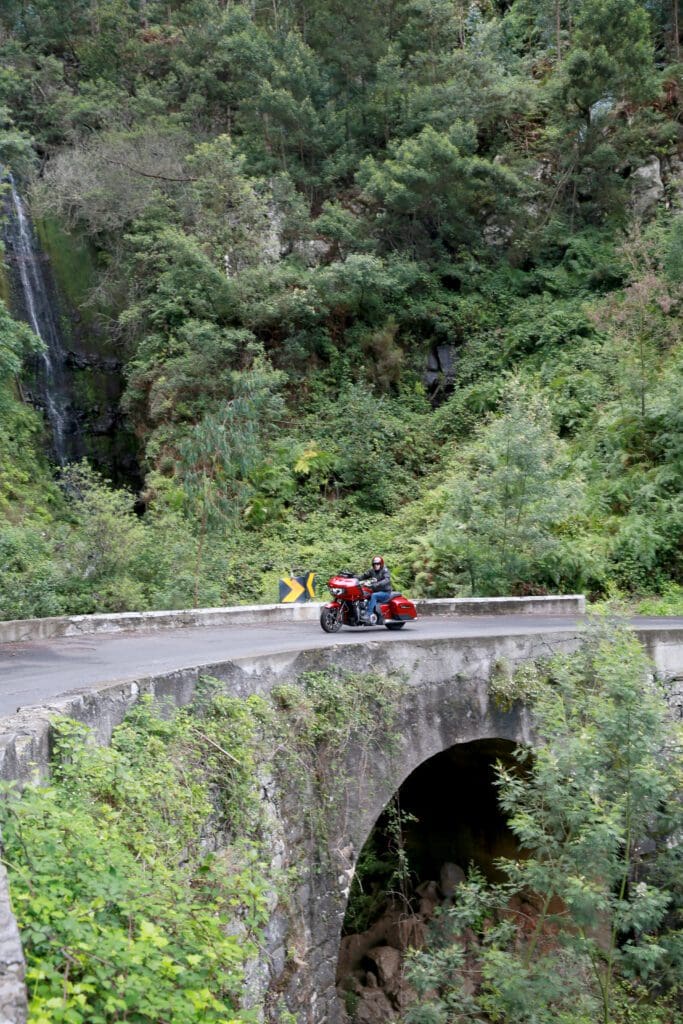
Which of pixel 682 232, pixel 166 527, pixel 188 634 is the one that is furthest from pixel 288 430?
pixel 188 634

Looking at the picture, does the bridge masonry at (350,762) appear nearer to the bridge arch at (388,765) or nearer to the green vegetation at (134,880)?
the bridge arch at (388,765)

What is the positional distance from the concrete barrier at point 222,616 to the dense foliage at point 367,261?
153 centimetres

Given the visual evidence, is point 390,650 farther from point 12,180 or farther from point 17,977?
point 12,180

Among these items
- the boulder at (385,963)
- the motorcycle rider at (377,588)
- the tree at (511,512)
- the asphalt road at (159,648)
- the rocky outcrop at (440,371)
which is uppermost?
the rocky outcrop at (440,371)

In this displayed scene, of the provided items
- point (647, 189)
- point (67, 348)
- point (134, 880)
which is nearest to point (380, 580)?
point (134, 880)

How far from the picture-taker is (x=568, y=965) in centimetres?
945

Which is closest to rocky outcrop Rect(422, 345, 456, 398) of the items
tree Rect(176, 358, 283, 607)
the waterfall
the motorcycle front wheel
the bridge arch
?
tree Rect(176, 358, 283, 607)

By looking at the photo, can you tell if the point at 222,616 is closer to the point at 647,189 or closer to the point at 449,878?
the point at 449,878

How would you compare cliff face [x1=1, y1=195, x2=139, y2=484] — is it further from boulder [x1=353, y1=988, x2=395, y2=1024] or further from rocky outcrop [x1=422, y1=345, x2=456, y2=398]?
boulder [x1=353, y1=988, x2=395, y2=1024]

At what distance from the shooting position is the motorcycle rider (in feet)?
42.7

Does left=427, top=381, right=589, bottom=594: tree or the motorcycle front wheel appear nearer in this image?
the motorcycle front wheel

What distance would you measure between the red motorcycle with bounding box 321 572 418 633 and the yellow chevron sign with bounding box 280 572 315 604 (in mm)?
3604

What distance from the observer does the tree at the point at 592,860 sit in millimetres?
8469

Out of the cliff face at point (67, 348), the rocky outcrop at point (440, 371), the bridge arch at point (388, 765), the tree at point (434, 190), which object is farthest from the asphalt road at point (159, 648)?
the tree at point (434, 190)
